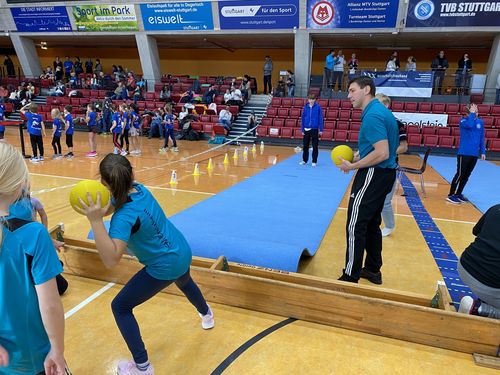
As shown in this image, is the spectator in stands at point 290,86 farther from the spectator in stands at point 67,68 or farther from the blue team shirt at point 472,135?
the spectator in stands at point 67,68

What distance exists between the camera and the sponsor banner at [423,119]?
13.3 m

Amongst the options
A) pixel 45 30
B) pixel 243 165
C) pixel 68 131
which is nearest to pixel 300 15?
pixel 243 165

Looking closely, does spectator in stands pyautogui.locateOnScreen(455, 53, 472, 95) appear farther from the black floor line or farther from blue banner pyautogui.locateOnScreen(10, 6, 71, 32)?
blue banner pyautogui.locateOnScreen(10, 6, 71, 32)

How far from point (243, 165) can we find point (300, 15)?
10.0 meters

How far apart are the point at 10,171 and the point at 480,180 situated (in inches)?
371

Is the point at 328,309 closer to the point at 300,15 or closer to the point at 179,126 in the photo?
the point at 179,126

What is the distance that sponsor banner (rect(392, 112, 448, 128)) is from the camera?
13.3 meters

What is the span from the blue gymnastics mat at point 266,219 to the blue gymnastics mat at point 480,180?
2.39 metres

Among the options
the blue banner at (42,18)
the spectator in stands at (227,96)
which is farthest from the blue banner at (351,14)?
the blue banner at (42,18)

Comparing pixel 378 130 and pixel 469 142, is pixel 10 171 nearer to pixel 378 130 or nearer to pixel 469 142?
pixel 378 130

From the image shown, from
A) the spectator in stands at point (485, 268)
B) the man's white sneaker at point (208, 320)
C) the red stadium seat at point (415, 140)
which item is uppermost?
the spectator in stands at point (485, 268)

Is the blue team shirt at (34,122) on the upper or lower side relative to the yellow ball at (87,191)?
lower

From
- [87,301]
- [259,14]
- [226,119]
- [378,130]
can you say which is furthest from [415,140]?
[87,301]

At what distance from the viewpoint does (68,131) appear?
10.2 m
